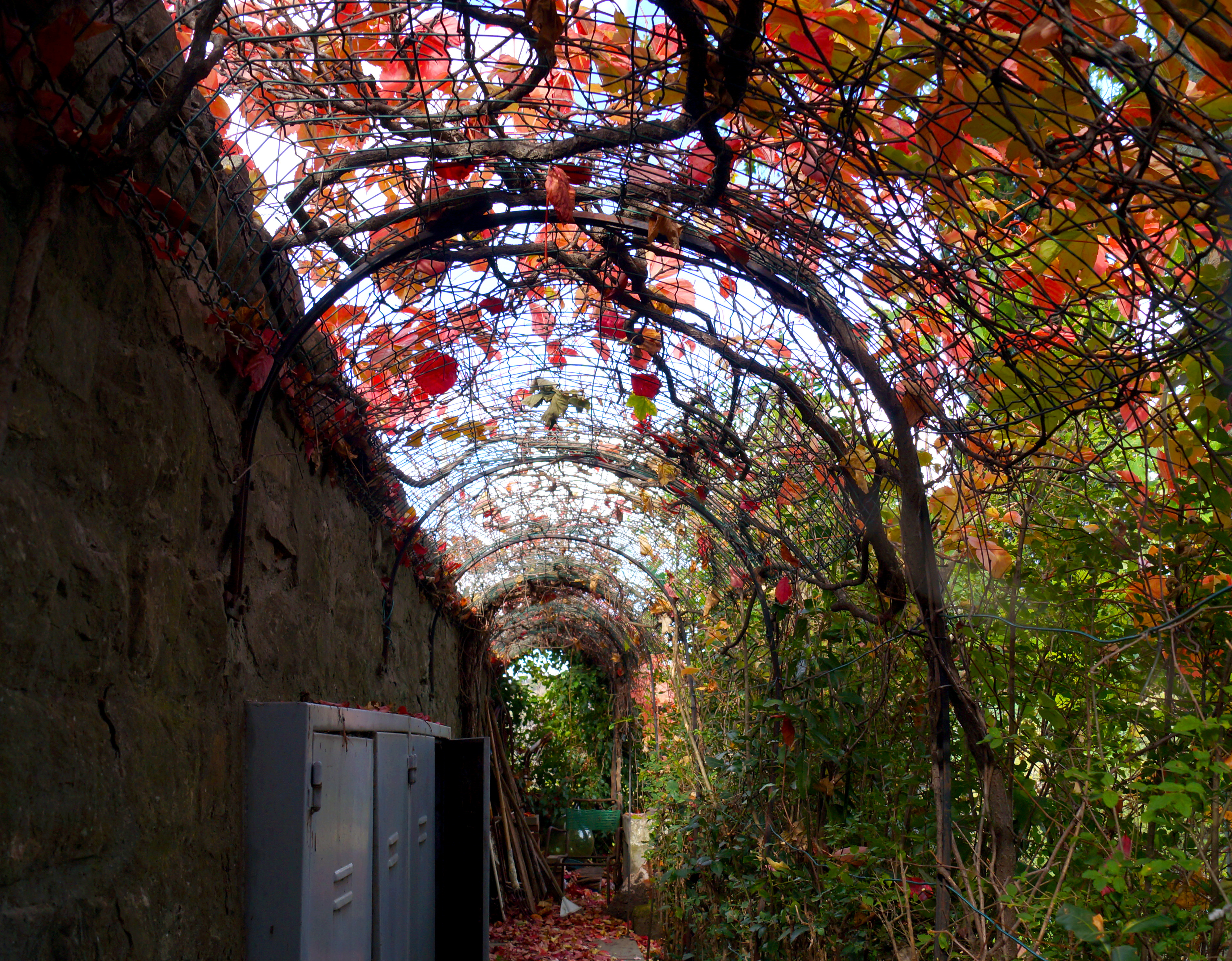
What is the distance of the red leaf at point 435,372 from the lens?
3121mm

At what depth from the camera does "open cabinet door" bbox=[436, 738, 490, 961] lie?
173 inches

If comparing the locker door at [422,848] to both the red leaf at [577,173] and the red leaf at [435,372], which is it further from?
the red leaf at [577,173]

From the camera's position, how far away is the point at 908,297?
2377mm

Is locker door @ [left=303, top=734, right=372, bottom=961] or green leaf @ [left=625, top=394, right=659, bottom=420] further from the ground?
green leaf @ [left=625, top=394, right=659, bottom=420]

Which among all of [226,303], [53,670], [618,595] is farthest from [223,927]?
[618,595]

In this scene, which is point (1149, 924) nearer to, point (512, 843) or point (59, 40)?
point (59, 40)

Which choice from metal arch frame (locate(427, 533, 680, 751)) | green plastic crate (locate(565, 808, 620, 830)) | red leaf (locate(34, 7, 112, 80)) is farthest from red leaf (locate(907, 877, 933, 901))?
green plastic crate (locate(565, 808, 620, 830))

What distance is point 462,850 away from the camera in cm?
452

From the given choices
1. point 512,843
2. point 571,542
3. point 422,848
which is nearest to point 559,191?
point 422,848

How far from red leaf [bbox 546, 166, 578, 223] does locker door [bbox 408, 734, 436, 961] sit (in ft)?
7.96

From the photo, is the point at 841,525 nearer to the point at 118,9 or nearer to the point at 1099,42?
the point at 1099,42

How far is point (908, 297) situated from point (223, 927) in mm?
2317

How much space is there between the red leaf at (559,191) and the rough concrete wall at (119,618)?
0.91m

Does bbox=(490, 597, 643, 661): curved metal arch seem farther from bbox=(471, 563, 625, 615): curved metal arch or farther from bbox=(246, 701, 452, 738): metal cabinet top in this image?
bbox=(246, 701, 452, 738): metal cabinet top
